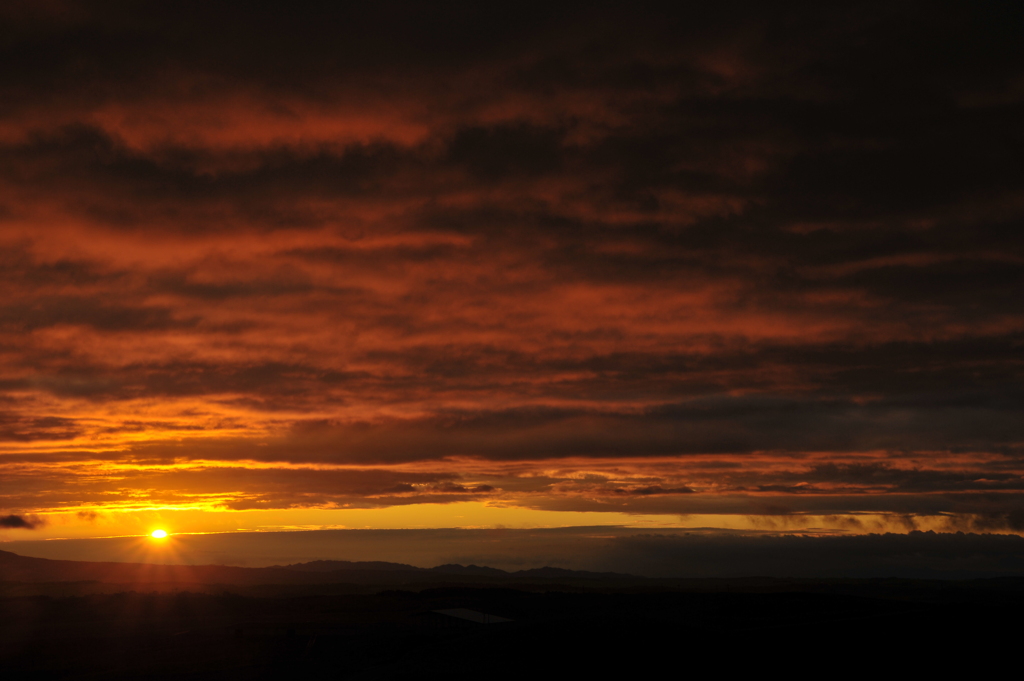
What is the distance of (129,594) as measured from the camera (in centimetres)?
19500

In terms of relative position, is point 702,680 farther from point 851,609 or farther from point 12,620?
point 12,620

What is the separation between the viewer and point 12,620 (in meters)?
154

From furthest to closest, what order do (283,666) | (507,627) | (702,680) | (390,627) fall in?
(390,627)
(507,627)
(283,666)
(702,680)

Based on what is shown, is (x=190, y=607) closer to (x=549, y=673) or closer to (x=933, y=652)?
(x=549, y=673)

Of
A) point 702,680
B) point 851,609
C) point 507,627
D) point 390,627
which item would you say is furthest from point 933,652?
point 390,627

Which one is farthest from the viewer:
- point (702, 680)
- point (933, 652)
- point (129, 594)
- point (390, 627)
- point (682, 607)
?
point (129, 594)

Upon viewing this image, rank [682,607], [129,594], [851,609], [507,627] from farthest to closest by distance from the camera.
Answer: [129,594] → [682,607] → [851,609] → [507,627]

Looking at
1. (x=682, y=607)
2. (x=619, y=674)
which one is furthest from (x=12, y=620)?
(x=619, y=674)

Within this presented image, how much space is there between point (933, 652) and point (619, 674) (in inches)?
1277

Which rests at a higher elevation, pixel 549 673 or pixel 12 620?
pixel 549 673

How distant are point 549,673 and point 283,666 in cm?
3158

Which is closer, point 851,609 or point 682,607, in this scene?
point 851,609

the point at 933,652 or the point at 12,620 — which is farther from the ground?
the point at 933,652

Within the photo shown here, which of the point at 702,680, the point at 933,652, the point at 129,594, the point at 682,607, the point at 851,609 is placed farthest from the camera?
the point at 129,594
